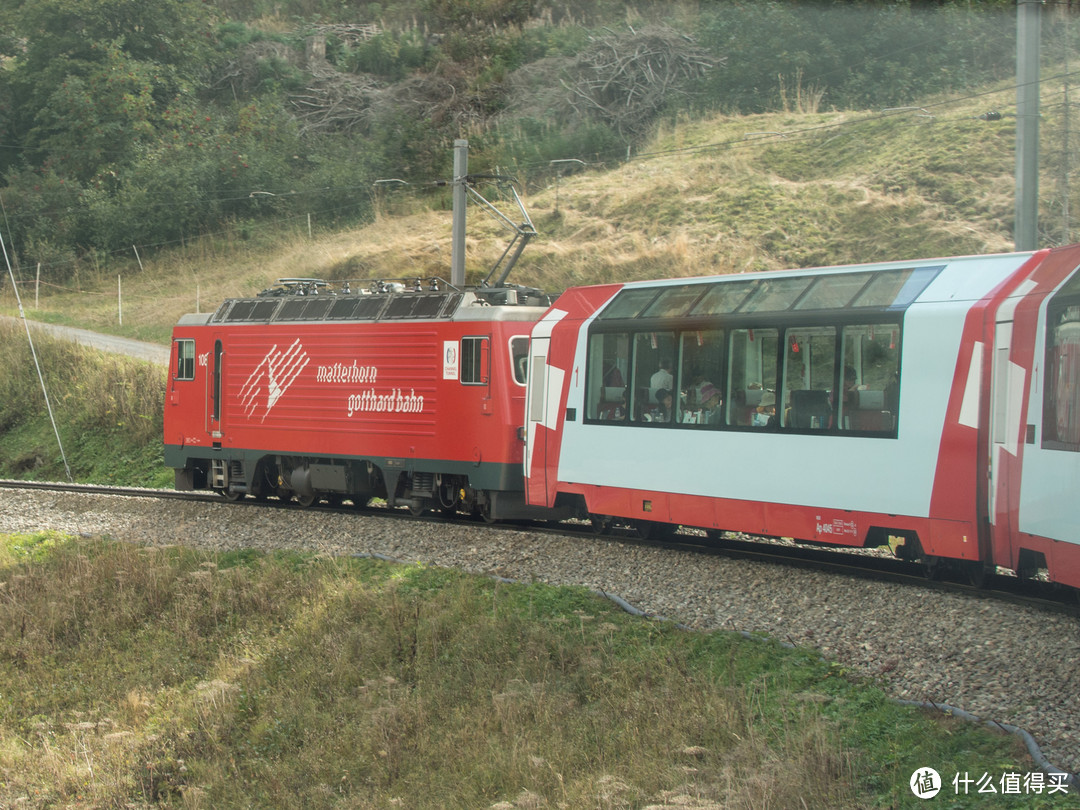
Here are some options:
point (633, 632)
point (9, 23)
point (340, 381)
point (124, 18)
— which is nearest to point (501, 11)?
point (124, 18)

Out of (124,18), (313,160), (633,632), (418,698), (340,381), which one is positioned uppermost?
(124,18)

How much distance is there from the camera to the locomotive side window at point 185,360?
57.1 feet

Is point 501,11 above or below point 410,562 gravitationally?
above

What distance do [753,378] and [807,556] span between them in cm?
216

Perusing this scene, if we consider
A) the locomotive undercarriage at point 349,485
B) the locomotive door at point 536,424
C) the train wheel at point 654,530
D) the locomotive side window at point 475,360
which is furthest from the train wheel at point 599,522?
the locomotive side window at point 475,360

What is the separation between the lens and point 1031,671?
23.9 ft

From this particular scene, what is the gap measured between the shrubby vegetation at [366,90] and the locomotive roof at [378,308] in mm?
20394

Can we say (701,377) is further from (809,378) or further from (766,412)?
(809,378)

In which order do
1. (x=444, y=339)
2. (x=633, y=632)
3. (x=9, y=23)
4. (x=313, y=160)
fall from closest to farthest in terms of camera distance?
(x=633, y=632)
(x=444, y=339)
(x=313, y=160)
(x=9, y=23)

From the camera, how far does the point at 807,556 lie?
11.4 m

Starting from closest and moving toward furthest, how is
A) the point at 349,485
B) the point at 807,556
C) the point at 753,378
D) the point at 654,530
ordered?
1. the point at 753,378
2. the point at 807,556
3. the point at 654,530
4. the point at 349,485

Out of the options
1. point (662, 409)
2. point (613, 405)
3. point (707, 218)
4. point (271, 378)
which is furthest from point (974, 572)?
point (707, 218)

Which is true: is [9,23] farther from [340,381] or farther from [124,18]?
[340,381]

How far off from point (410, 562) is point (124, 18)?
1541 inches
